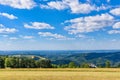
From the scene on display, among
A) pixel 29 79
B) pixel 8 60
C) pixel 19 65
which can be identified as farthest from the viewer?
pixel 8 60

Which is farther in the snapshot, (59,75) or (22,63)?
(22,63)

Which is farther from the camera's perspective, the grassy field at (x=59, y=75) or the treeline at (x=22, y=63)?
the treeline at (x=22, y=63)

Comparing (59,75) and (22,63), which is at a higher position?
(22,63)

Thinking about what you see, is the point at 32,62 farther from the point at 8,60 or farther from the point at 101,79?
the point at 101,79

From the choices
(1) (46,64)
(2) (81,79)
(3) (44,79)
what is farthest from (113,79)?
(1) (46,64)

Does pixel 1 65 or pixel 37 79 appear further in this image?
pixel 1 65

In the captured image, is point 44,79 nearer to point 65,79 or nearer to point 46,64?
point 65,79

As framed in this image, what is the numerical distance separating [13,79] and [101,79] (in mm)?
12838

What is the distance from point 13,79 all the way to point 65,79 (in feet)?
24.8

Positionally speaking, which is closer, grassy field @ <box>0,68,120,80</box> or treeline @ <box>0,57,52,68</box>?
grassy field @ <box>0,68,120,80</box>

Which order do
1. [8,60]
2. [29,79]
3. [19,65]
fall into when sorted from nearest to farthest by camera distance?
[29,79]
[19,65]
[8,60]

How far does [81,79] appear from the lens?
39.8m

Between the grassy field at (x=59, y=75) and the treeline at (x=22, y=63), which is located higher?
the treeline at (x=22, y=63)

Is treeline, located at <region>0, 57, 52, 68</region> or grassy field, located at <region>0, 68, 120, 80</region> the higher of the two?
treeline, located at <region>0, 57, 52, 68</region>
